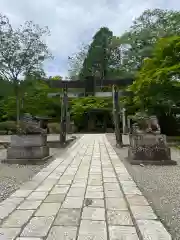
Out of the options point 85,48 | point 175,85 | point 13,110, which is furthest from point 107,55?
point 175,85

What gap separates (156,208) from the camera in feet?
13.4

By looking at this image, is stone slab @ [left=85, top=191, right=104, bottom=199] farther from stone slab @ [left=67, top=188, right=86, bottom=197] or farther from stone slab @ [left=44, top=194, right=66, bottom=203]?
stone slab @ [left=44, top=194, right=66, bottom=203]

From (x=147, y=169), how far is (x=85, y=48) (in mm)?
40550

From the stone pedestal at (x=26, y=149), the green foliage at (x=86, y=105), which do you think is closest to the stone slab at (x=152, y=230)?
the stone pedestal at (x=26, y=149)

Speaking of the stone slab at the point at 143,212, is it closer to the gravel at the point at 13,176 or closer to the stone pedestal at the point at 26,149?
the gravel at the point at 13,176

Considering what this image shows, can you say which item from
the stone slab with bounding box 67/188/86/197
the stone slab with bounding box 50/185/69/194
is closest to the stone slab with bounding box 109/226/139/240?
the stone slab with bounding box 67/188/86/197

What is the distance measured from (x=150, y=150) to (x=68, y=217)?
215 inches

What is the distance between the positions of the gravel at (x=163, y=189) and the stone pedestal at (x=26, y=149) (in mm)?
2669

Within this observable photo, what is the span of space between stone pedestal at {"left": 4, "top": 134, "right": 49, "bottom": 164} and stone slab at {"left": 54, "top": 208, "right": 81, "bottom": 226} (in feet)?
16.7

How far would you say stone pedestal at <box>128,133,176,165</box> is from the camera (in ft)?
28.0

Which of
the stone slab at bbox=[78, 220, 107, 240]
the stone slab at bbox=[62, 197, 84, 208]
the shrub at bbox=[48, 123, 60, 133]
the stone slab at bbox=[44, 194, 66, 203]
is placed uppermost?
the shrub at bbox=[48, 123, 60, 133]

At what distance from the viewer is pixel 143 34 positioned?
3006 centimetres

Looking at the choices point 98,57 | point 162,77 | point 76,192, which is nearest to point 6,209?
point 76,192

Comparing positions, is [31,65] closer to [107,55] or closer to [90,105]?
[90,105]
